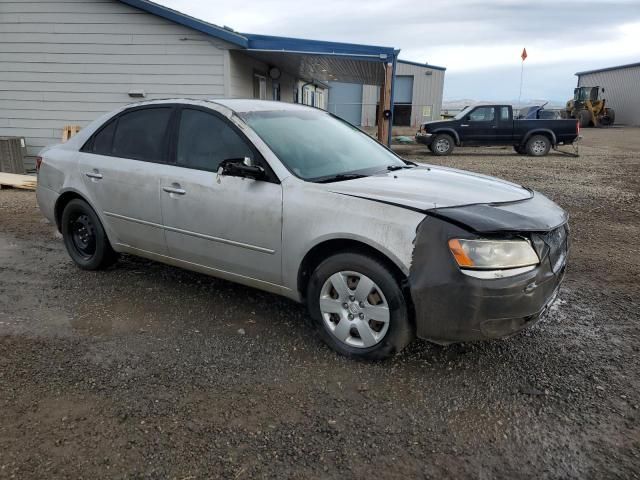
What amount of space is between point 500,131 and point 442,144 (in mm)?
2025

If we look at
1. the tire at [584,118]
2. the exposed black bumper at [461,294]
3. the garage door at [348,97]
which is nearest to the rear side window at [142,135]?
the exposed black bumper at [461,294]

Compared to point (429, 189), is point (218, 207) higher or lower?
lower

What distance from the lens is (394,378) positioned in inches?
119

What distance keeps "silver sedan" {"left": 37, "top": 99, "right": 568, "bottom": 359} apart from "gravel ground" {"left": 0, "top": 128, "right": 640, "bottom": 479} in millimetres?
339

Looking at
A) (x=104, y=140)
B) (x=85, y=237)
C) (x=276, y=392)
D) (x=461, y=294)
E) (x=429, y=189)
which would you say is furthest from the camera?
(x=85, y=237)

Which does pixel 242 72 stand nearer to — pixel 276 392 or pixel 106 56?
pixel 106 56

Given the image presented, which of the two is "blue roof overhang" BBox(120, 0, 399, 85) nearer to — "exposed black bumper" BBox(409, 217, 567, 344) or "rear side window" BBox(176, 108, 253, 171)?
"rear side window" BBox(176, 108, 253, 171)

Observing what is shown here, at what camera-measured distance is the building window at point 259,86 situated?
12568mm

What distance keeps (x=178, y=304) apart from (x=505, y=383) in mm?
2563

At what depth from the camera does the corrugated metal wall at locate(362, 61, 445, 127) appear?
34375mm

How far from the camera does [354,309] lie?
3137mm

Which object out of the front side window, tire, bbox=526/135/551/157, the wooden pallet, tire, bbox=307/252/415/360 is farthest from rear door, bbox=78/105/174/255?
tire, bbox=526/135/551/157

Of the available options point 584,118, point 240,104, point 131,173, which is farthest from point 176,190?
point 584,118

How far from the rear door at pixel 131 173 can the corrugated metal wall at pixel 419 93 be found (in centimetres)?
3132
